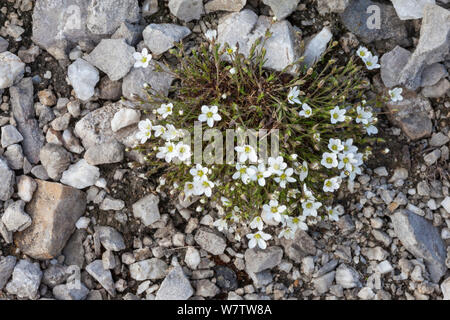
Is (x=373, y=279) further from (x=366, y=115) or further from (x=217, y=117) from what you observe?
(x=217, y=117)

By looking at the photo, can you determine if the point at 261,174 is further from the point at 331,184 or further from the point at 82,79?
the point at 82,79

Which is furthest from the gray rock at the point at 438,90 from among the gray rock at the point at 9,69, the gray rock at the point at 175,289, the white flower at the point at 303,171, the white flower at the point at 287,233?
the gray rock at the point at 9,69

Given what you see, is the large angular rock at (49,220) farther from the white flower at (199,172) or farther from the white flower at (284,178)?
the white flower at (284,178)

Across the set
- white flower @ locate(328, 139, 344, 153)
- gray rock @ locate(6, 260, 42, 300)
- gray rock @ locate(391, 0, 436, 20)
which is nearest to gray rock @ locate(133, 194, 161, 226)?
gray rock @ locate(6, 260, 42, 300)

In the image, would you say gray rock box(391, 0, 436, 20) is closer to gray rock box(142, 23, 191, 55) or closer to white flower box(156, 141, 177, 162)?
gray rock box(142, 23, 191, 55)

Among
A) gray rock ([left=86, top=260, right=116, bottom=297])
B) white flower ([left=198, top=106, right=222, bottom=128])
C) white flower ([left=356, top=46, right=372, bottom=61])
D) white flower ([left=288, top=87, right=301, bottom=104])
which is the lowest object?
gray rock ([left=86, top=260, right=116, bottom=297])

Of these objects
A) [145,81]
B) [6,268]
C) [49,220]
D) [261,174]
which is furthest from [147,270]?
[145,81]

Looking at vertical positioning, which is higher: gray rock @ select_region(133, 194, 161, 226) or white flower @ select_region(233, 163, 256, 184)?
white flower @ select_region(233, 163, 256, 184)

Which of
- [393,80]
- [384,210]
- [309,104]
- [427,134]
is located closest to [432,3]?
[393,80]
